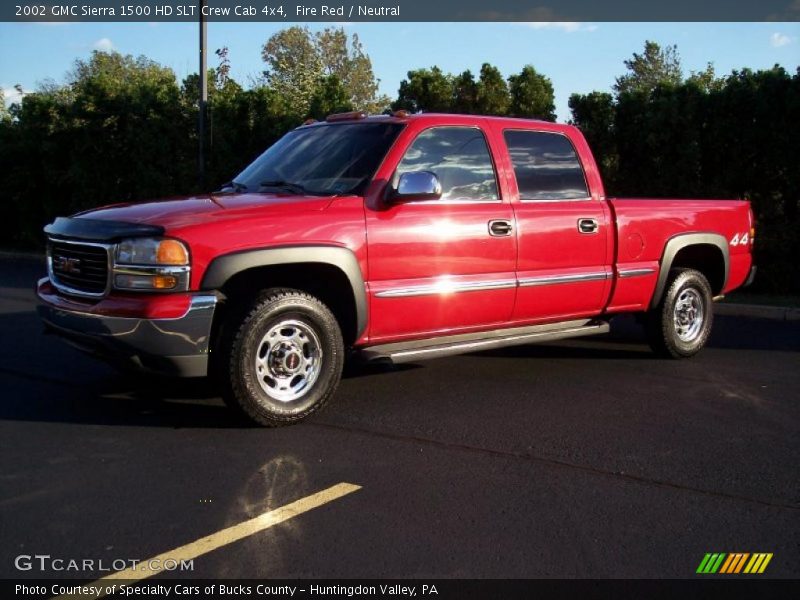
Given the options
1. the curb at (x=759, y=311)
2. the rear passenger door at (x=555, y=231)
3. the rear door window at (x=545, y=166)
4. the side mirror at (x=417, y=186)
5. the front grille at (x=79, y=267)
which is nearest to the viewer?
the front grille at (x=79, y=267)

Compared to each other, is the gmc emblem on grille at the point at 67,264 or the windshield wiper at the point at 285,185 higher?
the windshield wiper at the point at 285,185

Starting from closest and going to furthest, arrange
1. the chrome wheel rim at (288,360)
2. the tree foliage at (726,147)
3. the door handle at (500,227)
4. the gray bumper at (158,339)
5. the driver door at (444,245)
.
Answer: the gray bumper at (158,339) < the chrome wheel rim at (288,360) < the driver door at (444,245) < the door handle at (500,227) < the tree foliage at (726,147)

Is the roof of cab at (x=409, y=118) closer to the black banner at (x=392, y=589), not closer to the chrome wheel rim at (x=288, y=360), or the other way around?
the chrome wheel rim at (x=288, y=360)

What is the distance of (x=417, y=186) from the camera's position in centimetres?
571

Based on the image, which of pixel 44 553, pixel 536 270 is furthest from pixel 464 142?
pixel 44 553

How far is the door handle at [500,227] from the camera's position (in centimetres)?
635

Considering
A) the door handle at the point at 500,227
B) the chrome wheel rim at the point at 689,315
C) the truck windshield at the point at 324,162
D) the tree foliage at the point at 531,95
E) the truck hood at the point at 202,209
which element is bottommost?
the chrome wheel rim at the point at 689,315

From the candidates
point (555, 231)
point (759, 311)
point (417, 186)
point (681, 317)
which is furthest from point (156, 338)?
point (759, 311)

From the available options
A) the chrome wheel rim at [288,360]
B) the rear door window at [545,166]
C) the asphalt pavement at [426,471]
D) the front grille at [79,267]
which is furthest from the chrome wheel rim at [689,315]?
the front grille at [79,267]

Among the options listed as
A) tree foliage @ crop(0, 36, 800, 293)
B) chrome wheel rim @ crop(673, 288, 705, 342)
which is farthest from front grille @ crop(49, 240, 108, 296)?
tree foliage @ crop(0, 36, 800, 293)

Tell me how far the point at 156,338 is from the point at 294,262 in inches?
37.4

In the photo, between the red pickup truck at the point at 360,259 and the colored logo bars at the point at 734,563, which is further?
the red pickup truck at the point at 360,259

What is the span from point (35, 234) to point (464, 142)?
1641 centimetres

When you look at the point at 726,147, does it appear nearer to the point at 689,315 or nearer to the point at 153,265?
the point at 689,315
